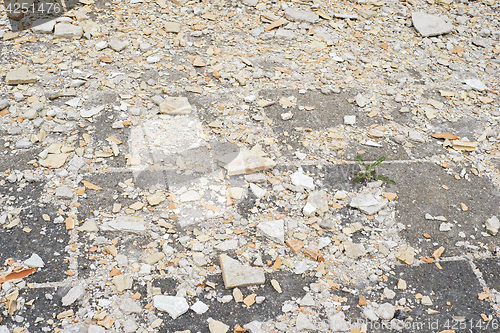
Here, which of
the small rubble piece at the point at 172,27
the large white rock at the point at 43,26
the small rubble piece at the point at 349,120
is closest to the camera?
the small rubble piece at the point at 349,120

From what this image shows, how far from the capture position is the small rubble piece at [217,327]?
82.9 inches

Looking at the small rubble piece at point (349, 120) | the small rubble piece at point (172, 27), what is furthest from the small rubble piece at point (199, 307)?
the small rubble piece at point (172, 27)

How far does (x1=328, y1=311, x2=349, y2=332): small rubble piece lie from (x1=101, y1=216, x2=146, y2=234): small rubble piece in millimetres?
1092

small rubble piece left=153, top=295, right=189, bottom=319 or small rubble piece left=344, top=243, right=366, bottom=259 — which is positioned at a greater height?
small rubble piece left=153, top=295, right=189, bottom=319

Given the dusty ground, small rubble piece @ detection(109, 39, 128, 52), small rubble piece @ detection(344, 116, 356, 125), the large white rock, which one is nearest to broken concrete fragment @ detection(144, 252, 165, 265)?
the dusty ground

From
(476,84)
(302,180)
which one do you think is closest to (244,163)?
(302,180)

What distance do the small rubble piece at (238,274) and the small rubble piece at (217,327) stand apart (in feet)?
0.63

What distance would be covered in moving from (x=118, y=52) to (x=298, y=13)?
1.69m

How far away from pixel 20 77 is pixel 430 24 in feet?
11.8

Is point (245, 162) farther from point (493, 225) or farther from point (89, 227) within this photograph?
point (493, 225)

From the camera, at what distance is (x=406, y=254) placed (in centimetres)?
249

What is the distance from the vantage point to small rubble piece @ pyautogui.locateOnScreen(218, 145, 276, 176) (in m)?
2.82

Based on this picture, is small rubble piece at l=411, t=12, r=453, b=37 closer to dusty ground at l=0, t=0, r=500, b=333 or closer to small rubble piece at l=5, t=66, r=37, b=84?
dusty ground at l=0, t=0, r=500, b=333

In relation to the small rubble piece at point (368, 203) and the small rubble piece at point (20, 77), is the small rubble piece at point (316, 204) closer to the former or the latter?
the small rubble piece at point (368, 203)
